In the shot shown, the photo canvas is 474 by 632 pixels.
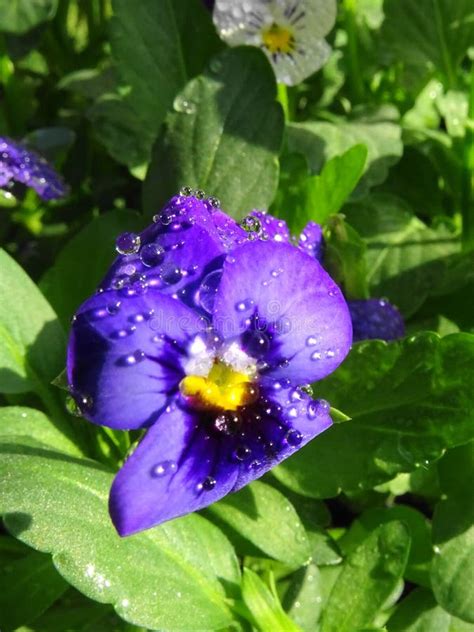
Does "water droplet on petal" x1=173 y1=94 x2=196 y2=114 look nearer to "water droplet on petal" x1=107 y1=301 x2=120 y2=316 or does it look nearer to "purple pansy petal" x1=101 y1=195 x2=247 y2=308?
"purple pansy petal" x1=101 y1=195 x2=247 y2=308

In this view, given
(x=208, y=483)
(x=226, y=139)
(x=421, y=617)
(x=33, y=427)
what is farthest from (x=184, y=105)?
(x=421, y=617)

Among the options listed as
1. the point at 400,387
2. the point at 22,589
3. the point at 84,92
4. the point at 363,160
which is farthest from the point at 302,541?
the point at 84,92

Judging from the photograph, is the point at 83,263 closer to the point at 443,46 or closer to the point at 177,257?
the point at 177,257

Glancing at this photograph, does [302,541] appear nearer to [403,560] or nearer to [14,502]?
[403,560]

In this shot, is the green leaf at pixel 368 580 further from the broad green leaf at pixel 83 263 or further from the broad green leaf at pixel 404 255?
the broad green leaf at pixel 83 263

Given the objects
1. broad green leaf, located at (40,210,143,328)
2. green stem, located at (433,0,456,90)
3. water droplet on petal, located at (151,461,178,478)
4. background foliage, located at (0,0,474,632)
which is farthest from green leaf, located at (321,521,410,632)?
green stem, located at (433,0,456,90)
